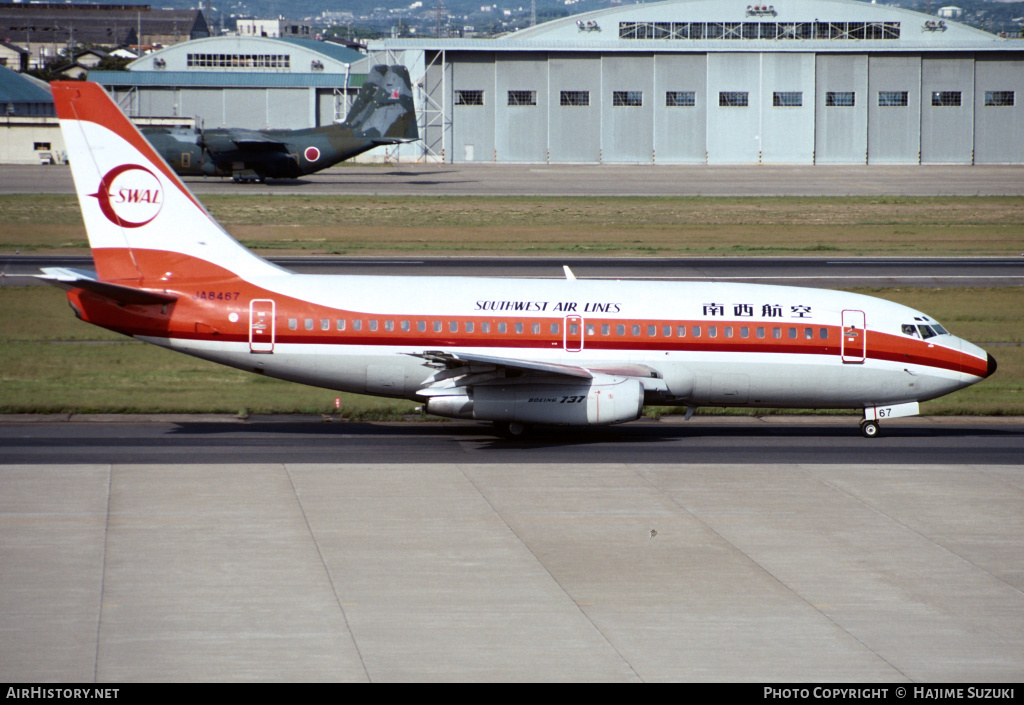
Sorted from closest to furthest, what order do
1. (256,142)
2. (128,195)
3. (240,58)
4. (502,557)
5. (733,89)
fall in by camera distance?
1. (502,557)
2. (128,195)
3. (256,142)
4. (733,89)
5. (240,58)

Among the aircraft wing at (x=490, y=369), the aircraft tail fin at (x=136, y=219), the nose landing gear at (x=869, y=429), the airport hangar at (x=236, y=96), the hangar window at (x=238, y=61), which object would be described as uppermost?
the hangar window at (x=238, y=61)

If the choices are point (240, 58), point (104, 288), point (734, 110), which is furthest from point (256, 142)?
point (240, 58)

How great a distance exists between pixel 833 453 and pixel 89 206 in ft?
62.0

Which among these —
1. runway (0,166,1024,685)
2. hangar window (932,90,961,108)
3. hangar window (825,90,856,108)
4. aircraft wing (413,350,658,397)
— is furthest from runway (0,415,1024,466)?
hangar window (932,90,961,108)

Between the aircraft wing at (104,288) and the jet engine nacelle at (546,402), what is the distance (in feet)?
23.0

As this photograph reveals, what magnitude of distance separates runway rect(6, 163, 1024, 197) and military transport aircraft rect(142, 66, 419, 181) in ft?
5.29

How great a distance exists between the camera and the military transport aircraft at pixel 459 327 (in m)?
28.0

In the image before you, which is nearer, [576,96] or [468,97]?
[576,96]

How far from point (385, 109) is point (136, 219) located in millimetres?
65163

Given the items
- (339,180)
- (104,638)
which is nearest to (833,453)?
(104,638)

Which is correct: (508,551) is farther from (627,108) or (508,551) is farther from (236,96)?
(236,96)

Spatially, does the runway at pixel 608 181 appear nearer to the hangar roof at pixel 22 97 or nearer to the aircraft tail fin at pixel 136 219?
the hangar roof at pixel 22 97

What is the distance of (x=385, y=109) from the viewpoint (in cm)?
9175

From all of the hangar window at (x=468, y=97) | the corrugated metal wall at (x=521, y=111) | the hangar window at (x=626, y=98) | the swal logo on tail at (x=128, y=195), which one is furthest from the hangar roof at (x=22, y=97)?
the swal logo on tail at (x=128, y=195)
